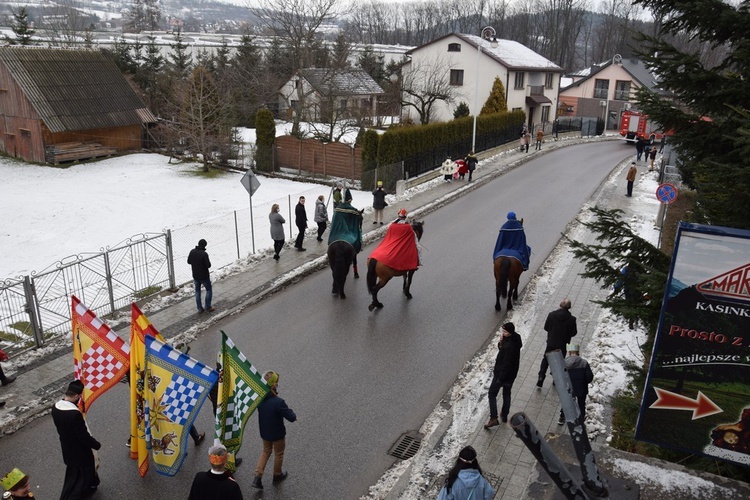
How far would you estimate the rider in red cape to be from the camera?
12.3 metres

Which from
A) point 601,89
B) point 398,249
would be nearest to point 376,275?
point 398,249

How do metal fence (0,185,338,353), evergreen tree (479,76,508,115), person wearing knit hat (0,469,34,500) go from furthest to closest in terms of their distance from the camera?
evergreen tree (479,76,508,115) → metal fence (0,185,338,353) → person wearing knit hat (0,469,34,500)

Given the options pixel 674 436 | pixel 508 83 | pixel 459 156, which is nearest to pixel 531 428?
pixel 674 436

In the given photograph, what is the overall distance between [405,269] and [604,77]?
48.4 meters

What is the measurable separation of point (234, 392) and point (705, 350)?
4.88m

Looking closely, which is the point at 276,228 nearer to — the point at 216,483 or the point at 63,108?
the point at 216,483

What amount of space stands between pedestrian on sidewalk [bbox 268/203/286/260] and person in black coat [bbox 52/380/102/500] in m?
8.55

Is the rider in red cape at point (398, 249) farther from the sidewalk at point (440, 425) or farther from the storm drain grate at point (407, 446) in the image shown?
the storm drain grate at point (407, 446)

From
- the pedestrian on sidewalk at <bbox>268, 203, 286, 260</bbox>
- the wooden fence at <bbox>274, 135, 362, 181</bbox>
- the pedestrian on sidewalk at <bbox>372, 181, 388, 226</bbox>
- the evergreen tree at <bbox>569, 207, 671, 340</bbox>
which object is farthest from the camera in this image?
the wooden fence at <bbox>274, 135, 362, 181</bbox>

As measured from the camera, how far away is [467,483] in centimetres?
546

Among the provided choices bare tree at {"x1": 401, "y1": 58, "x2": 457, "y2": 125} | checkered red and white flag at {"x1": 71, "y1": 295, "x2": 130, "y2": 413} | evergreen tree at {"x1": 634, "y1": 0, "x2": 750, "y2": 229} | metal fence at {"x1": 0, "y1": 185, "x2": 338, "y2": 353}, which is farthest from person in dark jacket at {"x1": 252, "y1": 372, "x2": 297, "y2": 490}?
bare tree at {"x1": 401, "y1": 58, "x2": 457, "y2": 125}

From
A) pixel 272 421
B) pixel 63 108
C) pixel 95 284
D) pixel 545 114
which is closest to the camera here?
pixel 272 421

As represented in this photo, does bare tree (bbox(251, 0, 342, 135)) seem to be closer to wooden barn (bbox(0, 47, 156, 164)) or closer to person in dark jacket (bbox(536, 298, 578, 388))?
wooden barn (bbox(0, 47, 156, 164))

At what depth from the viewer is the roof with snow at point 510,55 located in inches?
1645
